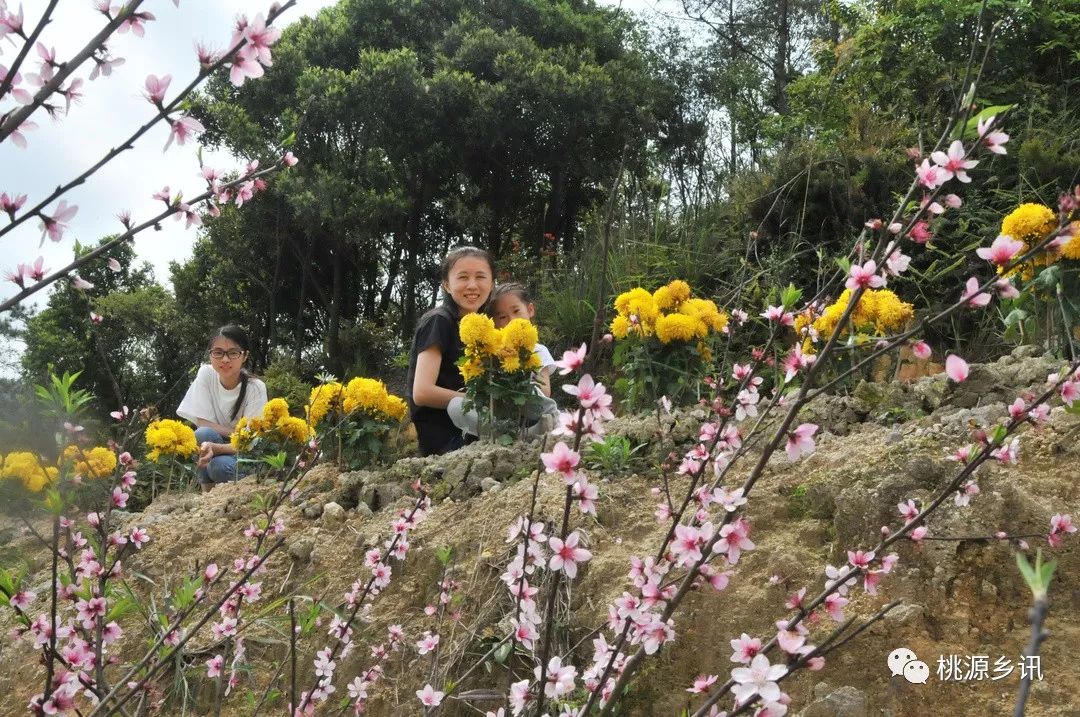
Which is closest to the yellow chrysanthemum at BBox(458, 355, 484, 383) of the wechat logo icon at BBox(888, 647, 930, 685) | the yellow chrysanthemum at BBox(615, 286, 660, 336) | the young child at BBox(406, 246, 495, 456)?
the young child at BBox(406, 246, 495, 456)

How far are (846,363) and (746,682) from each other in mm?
3601

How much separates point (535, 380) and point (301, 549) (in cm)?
129

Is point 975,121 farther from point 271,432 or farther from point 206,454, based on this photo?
point 206,454

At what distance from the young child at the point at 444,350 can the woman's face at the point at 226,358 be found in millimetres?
1450

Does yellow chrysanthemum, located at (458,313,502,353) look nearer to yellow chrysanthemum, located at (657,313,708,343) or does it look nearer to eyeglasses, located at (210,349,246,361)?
yellow chrysanthemum, located at (657,313,708,343)

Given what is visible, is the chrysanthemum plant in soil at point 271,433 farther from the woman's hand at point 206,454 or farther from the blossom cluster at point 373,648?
the blossom cluster at point 373,648

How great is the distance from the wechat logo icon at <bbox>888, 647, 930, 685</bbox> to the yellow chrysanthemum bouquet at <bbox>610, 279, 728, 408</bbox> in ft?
6.77

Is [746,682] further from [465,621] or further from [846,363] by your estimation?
[846,363]

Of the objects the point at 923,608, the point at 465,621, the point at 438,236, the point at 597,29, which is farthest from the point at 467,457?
the point at 597,29

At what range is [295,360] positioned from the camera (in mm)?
12734

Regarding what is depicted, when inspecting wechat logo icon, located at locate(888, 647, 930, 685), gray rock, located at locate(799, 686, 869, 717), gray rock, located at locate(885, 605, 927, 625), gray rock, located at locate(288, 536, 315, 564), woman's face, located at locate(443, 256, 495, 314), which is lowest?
gray rock, located at locate(799, 686, 869, 717)

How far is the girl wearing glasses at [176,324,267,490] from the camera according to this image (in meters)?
5.26

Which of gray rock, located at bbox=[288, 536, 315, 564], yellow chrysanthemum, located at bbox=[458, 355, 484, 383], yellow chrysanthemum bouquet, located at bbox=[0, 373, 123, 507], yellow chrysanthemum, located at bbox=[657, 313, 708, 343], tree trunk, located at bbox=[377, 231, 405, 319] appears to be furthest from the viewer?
tree trunk, located at bbox=[377, 231, 405, 319]

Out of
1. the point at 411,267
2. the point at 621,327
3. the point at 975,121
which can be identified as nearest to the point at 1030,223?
the point at 621,327
